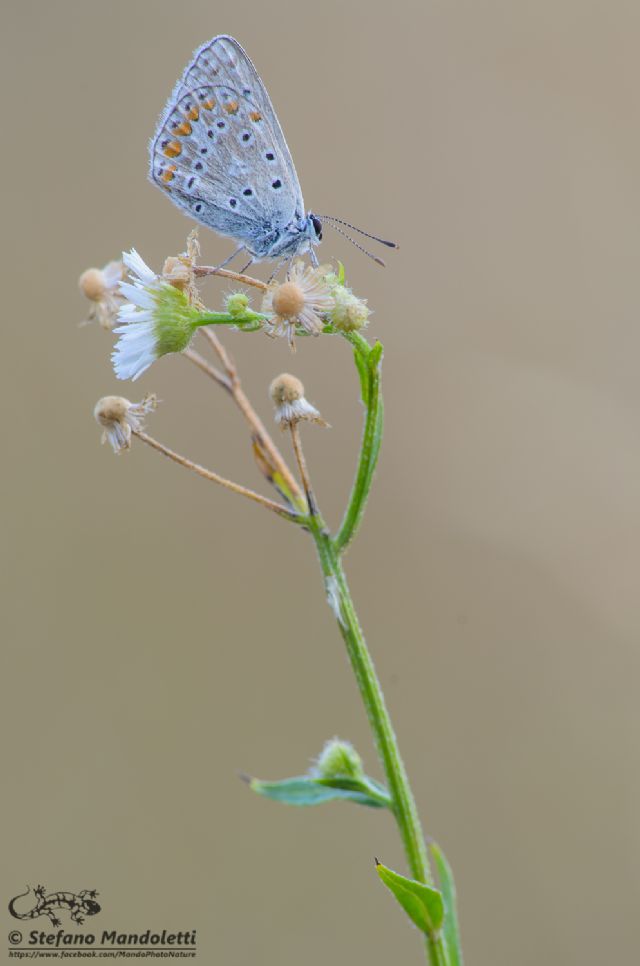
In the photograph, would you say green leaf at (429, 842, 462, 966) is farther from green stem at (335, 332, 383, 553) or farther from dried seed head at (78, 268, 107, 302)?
dried seed head at (78, 268, 107, 302)

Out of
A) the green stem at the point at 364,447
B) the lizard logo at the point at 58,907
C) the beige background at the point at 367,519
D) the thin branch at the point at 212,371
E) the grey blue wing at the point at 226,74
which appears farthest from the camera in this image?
the beige background at the point at 367,519

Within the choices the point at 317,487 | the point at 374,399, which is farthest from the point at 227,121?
the point at 317,487

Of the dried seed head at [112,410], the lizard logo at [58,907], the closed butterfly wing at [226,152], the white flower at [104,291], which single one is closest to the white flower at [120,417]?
the dried seed head at [112,410]

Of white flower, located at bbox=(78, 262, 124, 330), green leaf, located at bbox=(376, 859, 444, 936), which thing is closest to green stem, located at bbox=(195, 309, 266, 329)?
white flower, located at bbox=(78, 262, 124, 330)

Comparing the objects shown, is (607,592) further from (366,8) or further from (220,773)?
(366,8)

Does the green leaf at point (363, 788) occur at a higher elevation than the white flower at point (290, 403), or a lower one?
lower

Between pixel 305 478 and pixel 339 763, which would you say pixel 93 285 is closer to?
pixel 305 478

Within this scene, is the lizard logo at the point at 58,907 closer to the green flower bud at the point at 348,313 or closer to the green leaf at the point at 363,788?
the green leaf at the point at 363,788
